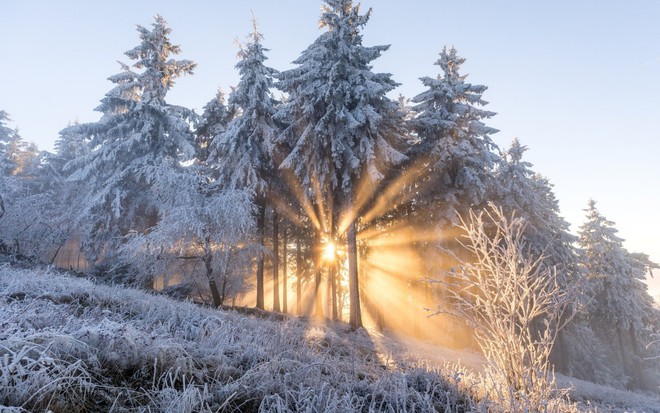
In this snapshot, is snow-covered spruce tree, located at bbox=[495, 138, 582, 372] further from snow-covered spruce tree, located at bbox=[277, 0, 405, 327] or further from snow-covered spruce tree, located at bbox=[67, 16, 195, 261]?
snow-covered spruce tree, located at bbox=[67, 16, 195, 261]

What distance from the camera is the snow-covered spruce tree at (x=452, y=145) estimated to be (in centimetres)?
1750

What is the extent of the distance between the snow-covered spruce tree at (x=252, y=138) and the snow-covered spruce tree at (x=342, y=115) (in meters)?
1.95

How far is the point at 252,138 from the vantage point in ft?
62.0

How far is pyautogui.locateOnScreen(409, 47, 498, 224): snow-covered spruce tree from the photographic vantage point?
1750 centimetres

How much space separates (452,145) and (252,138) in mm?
10335

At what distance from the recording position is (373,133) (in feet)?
53.3

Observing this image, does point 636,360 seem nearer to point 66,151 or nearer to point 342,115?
point 342,115

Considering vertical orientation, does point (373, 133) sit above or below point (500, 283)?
above

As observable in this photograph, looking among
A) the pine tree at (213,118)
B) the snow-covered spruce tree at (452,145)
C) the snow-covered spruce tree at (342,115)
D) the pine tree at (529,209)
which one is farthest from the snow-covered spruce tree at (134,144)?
the pine tree at (529,209)

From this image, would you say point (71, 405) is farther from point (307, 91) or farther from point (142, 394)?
point (307, 91)

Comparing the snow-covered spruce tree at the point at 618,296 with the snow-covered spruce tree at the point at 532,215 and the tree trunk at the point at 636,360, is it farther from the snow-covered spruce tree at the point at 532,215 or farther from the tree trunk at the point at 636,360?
the snow-covered spruce tree at the point at 532,215

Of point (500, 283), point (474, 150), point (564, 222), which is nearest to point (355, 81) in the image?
point (474, 150)

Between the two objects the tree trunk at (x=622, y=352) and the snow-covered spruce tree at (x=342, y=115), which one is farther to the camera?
the tree trunk at (x=622, y=352)

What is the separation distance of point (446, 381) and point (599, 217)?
1208 inches
